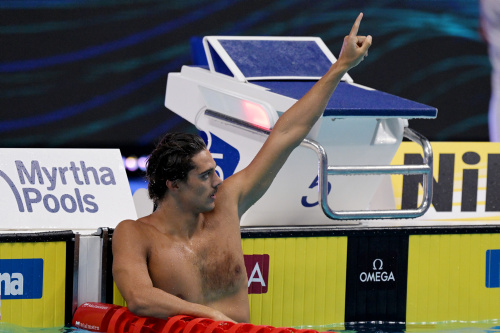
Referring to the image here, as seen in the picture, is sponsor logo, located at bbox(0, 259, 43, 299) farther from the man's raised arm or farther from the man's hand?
the man's hand

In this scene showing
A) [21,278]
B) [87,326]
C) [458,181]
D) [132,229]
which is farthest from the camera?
[458,181]

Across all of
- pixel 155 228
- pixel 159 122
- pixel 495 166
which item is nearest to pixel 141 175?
pixel 159 122

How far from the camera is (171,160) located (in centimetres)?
369

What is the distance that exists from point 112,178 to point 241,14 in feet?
6.59

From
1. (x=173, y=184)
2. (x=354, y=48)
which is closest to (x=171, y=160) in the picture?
(x=173, y=184)

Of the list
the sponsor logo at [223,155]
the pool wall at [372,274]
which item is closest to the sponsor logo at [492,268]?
the pool wall at [372,274]

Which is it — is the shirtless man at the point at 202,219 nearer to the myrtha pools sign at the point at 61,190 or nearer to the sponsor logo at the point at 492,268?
the myrtha pools sign at the point at 61,190

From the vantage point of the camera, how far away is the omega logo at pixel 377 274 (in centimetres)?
470

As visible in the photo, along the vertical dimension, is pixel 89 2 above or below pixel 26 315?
above

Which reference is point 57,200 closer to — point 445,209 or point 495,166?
point 445,209

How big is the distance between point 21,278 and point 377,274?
1.60 metres

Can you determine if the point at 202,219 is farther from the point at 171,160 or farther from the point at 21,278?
the point at 21,278

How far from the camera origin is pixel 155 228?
374 centimetres

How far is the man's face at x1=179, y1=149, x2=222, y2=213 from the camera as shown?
3.68m
